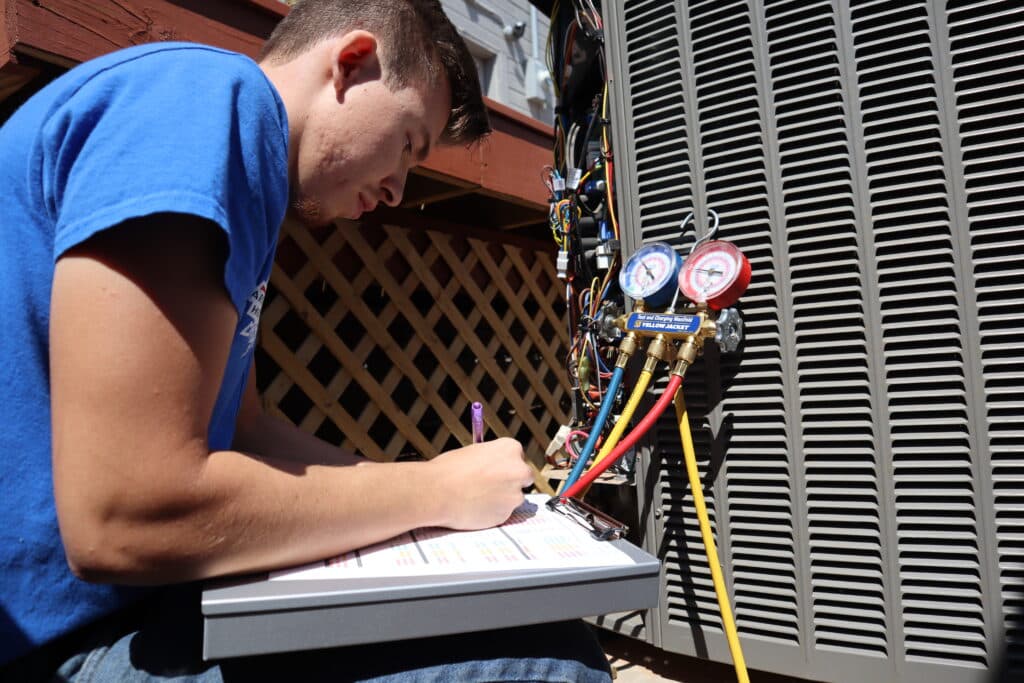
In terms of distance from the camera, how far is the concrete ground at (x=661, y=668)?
109 cm

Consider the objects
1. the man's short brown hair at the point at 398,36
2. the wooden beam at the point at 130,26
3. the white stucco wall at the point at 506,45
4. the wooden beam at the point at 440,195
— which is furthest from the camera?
the white stucco wall at the point at 506,45

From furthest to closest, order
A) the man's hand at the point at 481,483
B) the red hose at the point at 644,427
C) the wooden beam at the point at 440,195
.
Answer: the wooden beam at the point at 440,195 < the red hose at the point at 644,427 < the man's hand at the point at 481,483

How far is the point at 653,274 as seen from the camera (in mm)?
1014

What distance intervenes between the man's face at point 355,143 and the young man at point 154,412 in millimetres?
139

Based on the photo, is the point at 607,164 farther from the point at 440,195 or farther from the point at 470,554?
the point at 470,554

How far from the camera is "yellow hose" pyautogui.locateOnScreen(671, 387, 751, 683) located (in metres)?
0.92

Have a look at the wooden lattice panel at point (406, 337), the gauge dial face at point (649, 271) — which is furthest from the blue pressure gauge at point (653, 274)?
the wooden lattice panel at point (406, 337)

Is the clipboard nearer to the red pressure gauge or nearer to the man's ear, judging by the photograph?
the man's ear

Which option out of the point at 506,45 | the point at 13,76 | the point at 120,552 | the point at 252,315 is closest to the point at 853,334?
the point at 252,315

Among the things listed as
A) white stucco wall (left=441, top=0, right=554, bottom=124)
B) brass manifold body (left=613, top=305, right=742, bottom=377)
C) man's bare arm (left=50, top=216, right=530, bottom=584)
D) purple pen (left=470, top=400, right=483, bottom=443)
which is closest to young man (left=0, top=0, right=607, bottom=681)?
man's bare arm (left=50, top=216, right=530, bottom=584)

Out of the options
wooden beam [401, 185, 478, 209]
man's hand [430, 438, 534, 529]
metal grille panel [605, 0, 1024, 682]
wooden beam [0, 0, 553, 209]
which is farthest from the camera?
wooden beam [401, 185, 478, 209]

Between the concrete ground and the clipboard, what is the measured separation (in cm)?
78

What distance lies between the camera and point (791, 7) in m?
0.93

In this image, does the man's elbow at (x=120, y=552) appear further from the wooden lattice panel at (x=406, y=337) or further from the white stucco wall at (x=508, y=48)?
the white stucco wall at (x=508, y=48)
